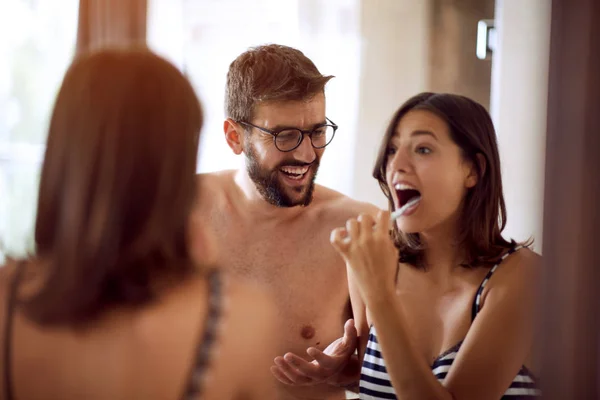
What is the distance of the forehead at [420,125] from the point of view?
0.83m

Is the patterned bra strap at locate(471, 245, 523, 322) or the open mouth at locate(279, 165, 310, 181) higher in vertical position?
the open mouth at locate(279, 165, 310, 181)

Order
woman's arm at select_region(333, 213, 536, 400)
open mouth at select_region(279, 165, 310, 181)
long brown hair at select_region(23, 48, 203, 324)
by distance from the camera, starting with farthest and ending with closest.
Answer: open mouth at select_region(279, 165, 310, 181)
woman's arm at select_region(333, 213, 536, 400)
long brown hair at select_region(23, 48, 203, 324)

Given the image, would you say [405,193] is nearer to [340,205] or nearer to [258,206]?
[340,205]

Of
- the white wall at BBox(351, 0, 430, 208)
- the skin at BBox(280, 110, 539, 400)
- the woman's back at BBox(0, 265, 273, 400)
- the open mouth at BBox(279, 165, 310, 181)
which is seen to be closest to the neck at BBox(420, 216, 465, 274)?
the skin at BBox(280, 110, 539, 400)

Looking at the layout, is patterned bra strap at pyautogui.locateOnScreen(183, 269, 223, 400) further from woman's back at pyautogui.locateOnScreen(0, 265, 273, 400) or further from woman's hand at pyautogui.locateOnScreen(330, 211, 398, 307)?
woman's hand at pyautogui.locateOnScreen(330, 211, 398, 307)

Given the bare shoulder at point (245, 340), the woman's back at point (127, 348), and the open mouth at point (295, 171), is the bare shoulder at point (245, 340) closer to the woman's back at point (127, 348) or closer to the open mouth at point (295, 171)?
the woman's back at point (127, 348)

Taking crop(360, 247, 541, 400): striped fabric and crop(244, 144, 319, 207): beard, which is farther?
crop(244, 144, 319, 207): beard

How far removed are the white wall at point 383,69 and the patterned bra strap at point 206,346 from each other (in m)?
0.37

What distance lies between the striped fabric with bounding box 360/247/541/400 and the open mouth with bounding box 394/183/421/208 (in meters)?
0.14

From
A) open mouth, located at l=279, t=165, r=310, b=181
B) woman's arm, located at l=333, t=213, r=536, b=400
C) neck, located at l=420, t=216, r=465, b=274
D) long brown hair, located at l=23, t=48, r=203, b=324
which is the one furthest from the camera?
open mouth, located at l=279, t=165, r=310, b=181

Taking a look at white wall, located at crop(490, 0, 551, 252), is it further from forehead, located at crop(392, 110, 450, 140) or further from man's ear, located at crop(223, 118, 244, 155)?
man's ear, located at crop(223, 118, 244, 155)

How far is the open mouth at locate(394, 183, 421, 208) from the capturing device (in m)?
0.85

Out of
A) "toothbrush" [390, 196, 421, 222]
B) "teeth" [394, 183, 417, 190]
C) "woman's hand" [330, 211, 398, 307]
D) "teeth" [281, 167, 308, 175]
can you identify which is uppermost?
"teeth" [281, 167, 308, 175]

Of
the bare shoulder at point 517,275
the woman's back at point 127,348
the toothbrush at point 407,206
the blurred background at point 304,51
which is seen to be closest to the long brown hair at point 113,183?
the woman's back at point 127,348
